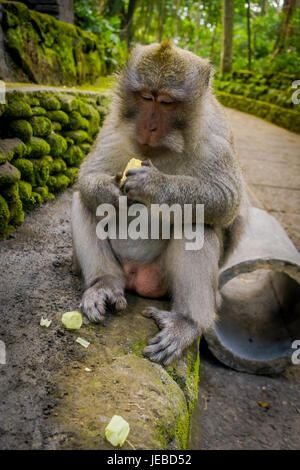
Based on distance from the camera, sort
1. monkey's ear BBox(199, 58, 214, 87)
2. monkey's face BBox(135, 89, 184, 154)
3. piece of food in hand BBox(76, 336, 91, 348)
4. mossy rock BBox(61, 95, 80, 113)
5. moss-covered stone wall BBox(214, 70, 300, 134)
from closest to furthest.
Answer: piece of food in hand BBox(76, 336, 91, 348), monkey's face BBox(135, 89, 184, 154), monkey's ear BBox(199, 58, 214, 87), mossy rock BBox(61, 95, 80, 113), moss-covered stone wall BBox(214, 70, 300, 134)

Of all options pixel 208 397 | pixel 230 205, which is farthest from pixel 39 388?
pixel 208 397

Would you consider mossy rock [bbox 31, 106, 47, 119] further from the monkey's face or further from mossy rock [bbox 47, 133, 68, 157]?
the monkey's face

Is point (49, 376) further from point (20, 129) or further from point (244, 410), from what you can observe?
point (20, 129)

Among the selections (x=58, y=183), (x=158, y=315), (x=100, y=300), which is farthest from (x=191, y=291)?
(x=58, y=183)

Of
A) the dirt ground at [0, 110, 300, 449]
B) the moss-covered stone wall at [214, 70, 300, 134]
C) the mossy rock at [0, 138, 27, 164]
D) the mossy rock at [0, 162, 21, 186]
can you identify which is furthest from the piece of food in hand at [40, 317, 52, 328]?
the moss-covered stone wall at [214, 70, 300, 134]

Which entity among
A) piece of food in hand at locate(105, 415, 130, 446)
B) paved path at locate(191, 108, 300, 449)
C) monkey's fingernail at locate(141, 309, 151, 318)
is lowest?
paved path at locate(191, 108, 300, 449)

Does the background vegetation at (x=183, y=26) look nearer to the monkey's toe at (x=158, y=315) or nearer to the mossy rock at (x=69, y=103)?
the mossy rock at (x=69, y=103)

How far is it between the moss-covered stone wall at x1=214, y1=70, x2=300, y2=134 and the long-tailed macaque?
27.0ft

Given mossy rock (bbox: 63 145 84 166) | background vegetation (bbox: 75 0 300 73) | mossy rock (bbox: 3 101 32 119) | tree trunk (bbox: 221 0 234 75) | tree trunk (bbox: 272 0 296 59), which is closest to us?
mossy rock (bbox: 3 101 32 119)

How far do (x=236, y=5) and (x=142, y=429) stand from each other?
744 inches

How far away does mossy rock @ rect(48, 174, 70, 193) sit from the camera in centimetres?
418

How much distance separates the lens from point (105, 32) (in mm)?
8242

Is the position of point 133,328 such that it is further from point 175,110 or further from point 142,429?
point 175,110
